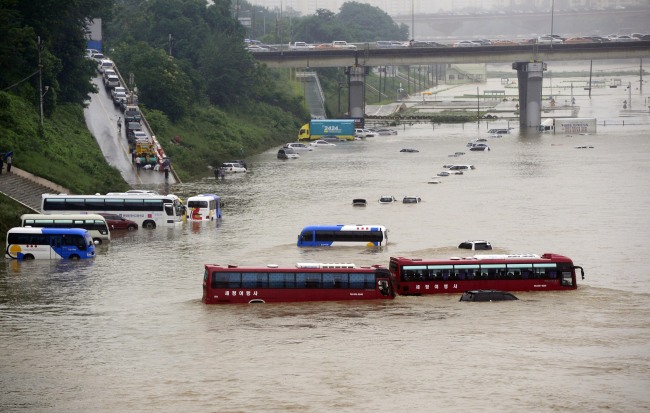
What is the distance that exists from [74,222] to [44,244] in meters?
3.53

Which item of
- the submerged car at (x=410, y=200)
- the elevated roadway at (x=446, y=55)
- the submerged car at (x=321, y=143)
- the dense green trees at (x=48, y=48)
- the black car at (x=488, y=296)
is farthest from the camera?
the elevated roadway at (x=446, y=55)

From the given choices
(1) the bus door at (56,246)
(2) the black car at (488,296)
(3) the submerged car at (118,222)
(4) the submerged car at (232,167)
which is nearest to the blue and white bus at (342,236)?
(3) the submerged car at (118,222)

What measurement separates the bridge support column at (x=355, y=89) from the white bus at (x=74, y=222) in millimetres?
76079

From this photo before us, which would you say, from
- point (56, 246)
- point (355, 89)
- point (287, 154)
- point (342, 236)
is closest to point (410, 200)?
point (342, 236)

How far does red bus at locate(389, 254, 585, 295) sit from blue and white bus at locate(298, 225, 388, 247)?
9676 millimetres

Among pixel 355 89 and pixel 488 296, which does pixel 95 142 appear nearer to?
pixel 488 296

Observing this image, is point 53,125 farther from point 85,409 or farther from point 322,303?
point 85,409

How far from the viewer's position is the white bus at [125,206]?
56781 mm

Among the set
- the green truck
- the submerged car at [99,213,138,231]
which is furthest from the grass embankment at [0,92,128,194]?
the green truck

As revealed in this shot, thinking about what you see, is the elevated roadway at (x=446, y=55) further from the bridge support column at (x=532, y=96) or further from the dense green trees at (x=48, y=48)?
the dense green trees at (x=48, y=48)

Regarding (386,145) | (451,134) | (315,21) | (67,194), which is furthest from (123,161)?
(315,21)

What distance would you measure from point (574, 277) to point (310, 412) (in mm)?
15501

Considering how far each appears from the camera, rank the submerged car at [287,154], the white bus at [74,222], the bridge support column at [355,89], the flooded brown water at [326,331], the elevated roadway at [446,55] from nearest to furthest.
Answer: the flooded brown water at [326,331] < the white bus at [74,222] < the submerged car at [287,154] < the elevated roadway at [446,55] < the bridge support column at [355,89]

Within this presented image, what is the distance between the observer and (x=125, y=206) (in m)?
57.8
